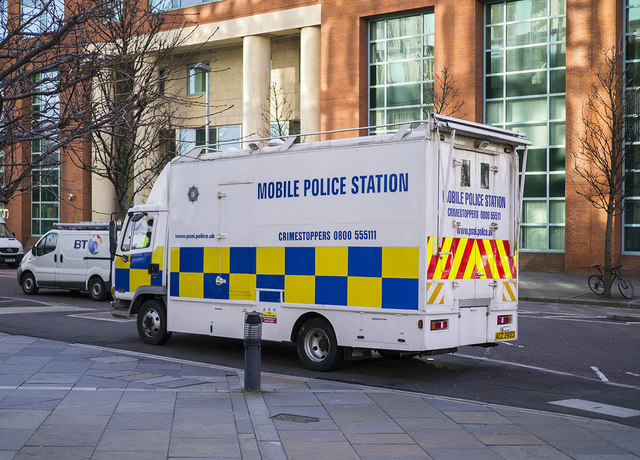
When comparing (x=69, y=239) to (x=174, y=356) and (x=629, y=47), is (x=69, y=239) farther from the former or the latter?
(x=629, y=47)

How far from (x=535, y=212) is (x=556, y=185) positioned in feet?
4.48

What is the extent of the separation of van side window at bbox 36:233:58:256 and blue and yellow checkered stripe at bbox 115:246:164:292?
1023 cm

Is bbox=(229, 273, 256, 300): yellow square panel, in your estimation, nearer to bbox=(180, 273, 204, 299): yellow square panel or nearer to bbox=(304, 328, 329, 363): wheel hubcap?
bbox=(180, 273, 204, 299): yellow square panel

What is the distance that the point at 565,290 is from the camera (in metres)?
26.0

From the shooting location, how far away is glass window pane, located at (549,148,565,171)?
1251 inches

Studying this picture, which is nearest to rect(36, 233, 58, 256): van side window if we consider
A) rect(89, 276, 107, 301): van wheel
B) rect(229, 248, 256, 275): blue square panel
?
rect(89, 276, 107, 301): van wheel

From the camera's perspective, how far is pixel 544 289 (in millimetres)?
26203

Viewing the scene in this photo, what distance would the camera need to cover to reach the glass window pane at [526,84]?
32438mm

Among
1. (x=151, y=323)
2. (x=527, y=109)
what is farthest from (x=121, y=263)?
(x=527, y=109)

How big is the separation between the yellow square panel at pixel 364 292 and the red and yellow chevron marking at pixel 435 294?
656 mm

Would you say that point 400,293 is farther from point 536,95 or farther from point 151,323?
point 536,95

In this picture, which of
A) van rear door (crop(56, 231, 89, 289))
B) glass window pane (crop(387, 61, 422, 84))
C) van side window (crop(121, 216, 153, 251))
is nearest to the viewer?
van side window (crop(121, 216, 153, 251))

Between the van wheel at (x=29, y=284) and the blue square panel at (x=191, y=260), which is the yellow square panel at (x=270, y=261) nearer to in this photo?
the blue square panel at (x=191, y=260)

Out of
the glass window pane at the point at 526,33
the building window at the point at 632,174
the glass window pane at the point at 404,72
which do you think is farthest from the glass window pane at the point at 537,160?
the glass window pane at the point at 404,72
